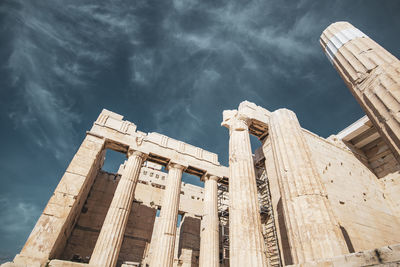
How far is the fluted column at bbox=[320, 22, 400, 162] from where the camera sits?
4.41m

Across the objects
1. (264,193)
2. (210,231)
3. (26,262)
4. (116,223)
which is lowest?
(26,262)

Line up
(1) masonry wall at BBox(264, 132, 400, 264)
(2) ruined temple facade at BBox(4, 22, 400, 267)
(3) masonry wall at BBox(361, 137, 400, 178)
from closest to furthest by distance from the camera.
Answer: (2) ruined temple facade at BBox(4, 22, 400, 267) → (1) masonry wall at BBox(264, 132, 400, 264) → (3) masonry wall at BBox(361, 137, 400, 178)

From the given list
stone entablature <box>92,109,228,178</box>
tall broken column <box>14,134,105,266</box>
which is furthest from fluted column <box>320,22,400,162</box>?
tall broken column <box>14,134,105,266</box>

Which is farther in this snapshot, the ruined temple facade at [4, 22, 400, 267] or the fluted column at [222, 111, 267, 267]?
the fluted column at [222, 111, 267, 267]

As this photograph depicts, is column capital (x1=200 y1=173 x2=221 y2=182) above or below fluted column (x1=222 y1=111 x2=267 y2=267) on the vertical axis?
above

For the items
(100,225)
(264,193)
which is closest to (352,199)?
(264,193)

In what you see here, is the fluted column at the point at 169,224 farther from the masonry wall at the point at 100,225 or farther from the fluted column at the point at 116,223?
the masonry wall at the point at 100,225

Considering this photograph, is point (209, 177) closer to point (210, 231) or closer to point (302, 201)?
point (210, 231)

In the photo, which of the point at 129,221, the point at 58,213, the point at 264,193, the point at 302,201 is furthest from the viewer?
the point at 129,221

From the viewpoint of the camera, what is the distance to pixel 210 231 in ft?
44.1

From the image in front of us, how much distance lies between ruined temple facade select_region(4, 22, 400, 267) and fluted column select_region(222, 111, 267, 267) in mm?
41

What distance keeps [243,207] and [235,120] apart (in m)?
4.86

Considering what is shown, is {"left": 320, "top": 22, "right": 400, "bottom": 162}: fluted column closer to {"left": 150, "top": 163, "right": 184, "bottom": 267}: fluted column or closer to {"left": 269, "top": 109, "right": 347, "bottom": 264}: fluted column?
{"left": 269, "top": 109, "right": 347, "bottom": 264}: fluted column

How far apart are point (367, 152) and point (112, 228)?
17258mm
